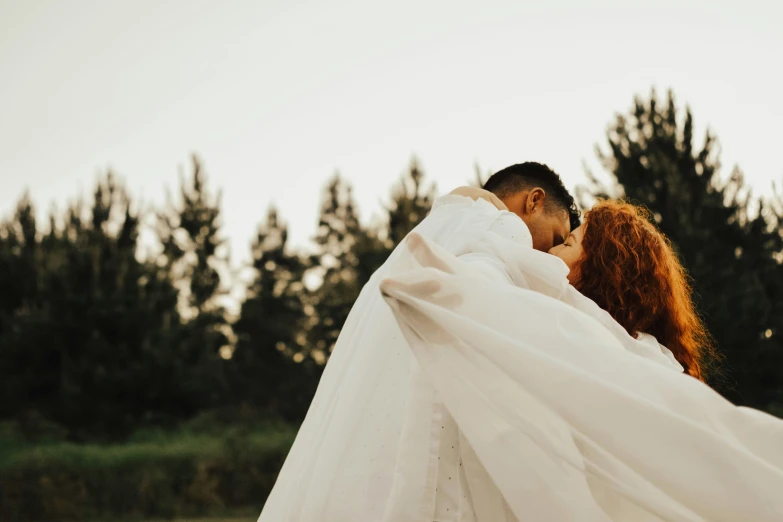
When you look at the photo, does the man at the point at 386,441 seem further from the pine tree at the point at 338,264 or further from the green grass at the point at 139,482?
the pine tree at the point at 338,264

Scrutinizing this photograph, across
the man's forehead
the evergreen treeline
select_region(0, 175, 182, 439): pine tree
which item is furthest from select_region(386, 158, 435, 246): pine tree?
the man's forehead

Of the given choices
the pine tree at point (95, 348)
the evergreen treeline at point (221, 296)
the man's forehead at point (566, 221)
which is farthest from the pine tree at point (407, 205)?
the man's forehead at point (566, 221)

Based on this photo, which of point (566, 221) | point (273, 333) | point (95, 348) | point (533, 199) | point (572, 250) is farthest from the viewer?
point (273, 333)

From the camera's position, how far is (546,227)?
162 inches

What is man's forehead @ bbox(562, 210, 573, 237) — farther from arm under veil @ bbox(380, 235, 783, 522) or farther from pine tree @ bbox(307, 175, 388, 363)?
pine tree @ bbox(307, 175, 388, 363)

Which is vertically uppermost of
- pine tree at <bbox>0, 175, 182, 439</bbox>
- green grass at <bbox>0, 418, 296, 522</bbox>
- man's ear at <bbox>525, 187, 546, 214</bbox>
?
man's ear at <bbox>525, 187, 546, 214</bbox>

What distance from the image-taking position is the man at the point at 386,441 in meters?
2.14

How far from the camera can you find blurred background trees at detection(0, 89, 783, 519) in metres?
15.2

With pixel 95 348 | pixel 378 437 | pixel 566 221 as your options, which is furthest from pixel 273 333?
pixel 378 437

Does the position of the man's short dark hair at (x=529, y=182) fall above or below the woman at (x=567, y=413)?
above

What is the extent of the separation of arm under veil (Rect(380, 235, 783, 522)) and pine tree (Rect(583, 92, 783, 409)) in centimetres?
1291

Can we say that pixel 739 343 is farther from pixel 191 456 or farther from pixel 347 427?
pixel 347 427

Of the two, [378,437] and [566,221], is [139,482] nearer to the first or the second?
[566,221]

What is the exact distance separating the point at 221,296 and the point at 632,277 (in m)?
34.1
